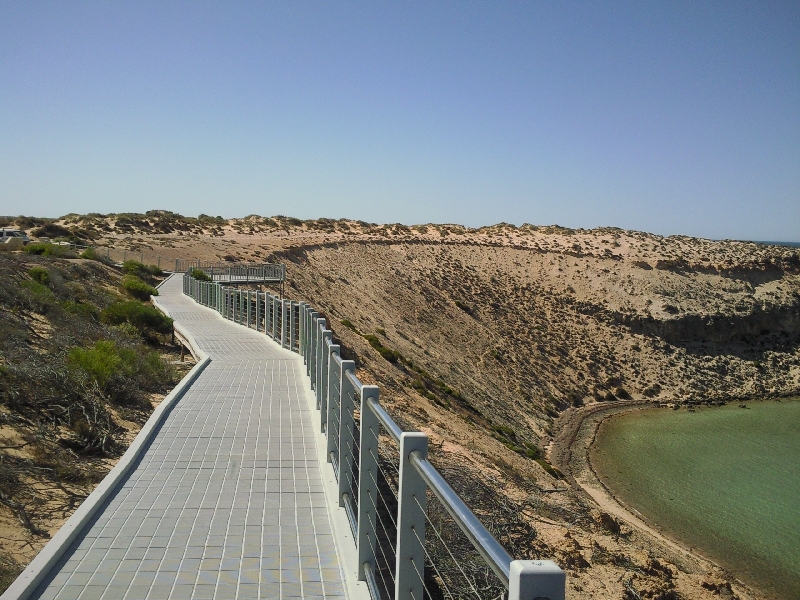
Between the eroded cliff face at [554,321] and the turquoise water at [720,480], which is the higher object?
the eroded cliff face at [554,321]

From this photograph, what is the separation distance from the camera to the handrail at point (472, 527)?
6.91ft

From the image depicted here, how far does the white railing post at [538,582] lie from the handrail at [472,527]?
0.36 ft

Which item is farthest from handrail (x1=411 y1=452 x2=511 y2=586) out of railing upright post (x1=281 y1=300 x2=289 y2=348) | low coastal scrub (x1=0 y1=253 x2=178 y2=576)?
railing upright post (x1=281 y1=300 x2=289 y2=348)

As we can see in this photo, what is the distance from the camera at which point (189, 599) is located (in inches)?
182

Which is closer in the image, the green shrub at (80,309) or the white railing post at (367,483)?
the white railing post at (367,483)

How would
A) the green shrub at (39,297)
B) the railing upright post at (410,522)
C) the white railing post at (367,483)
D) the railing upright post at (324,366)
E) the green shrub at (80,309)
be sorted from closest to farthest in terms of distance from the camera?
the railing upright post at (410,522) < the white railing post at (367,483) < the railing upright post at (324,366) < the green shrub at (39,297) < the green shrub at (80,309)

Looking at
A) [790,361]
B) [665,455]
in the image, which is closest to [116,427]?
[665,455]

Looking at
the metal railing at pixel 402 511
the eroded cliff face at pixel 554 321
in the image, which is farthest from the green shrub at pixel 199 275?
A: the metal railing at pixel 402 511

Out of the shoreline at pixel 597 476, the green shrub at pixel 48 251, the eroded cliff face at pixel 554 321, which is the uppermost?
the green shrub at pixel 48 251

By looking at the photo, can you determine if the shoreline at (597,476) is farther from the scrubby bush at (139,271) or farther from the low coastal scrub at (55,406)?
the scrubby bush at (139,271)

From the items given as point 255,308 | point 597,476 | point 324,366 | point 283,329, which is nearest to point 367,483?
point 324,366

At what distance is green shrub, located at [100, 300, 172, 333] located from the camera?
21.0 m

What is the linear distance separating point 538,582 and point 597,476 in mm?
29880

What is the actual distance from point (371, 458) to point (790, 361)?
2528 inches
